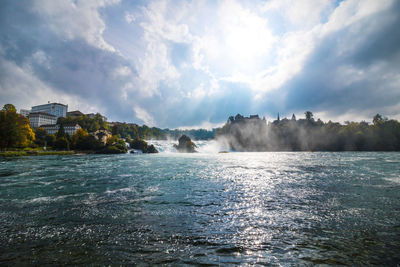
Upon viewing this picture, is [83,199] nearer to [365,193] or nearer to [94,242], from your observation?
[94,242]

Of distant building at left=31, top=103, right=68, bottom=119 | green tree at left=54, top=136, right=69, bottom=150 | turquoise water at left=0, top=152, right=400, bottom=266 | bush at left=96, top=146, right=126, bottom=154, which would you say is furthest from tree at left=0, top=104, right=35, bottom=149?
distant building at left=31, top=103, right=68, bottom=119

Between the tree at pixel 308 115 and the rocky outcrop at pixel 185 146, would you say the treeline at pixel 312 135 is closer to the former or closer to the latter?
the tree at pixel 308 115

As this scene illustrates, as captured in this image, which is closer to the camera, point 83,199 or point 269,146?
point 83,199

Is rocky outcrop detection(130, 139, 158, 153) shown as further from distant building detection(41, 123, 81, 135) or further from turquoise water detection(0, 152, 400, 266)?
turquoise water detection(0, 152, 400, 266)

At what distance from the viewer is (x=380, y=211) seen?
25.0 ft

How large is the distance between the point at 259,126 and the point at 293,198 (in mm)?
164680

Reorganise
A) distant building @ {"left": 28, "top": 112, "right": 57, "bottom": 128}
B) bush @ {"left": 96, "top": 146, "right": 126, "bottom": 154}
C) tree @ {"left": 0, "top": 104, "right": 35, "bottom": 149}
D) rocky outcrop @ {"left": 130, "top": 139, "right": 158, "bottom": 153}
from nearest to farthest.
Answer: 1. tree @ {"left": 0, "top": 104, "right": 35, "bottom": 149}
2. bush @ {"left": 96, "top": 146, "right": 126, "bottom": 154}
3. rocky outcrop @ {"left": 130, "top": 139, "right": 158, "bottom": 153}
4. distant building @ {"left": 28, "top": 112, "right": 57, "bottom": 128}

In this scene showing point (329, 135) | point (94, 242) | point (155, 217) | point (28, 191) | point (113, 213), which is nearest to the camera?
point (94, 242)

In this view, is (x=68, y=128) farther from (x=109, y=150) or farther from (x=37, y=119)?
(x=109, y=150)

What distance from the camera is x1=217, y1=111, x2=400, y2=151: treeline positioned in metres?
110

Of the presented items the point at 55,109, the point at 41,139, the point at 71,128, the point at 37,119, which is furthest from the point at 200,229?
the point at 55,109

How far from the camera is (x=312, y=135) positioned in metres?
136

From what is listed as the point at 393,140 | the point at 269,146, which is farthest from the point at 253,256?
the point at 393,140

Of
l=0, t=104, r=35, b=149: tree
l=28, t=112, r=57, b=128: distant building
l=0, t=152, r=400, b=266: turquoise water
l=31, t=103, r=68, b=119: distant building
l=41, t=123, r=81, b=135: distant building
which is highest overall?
l=31, t=103, r=68, b=119: distant building
